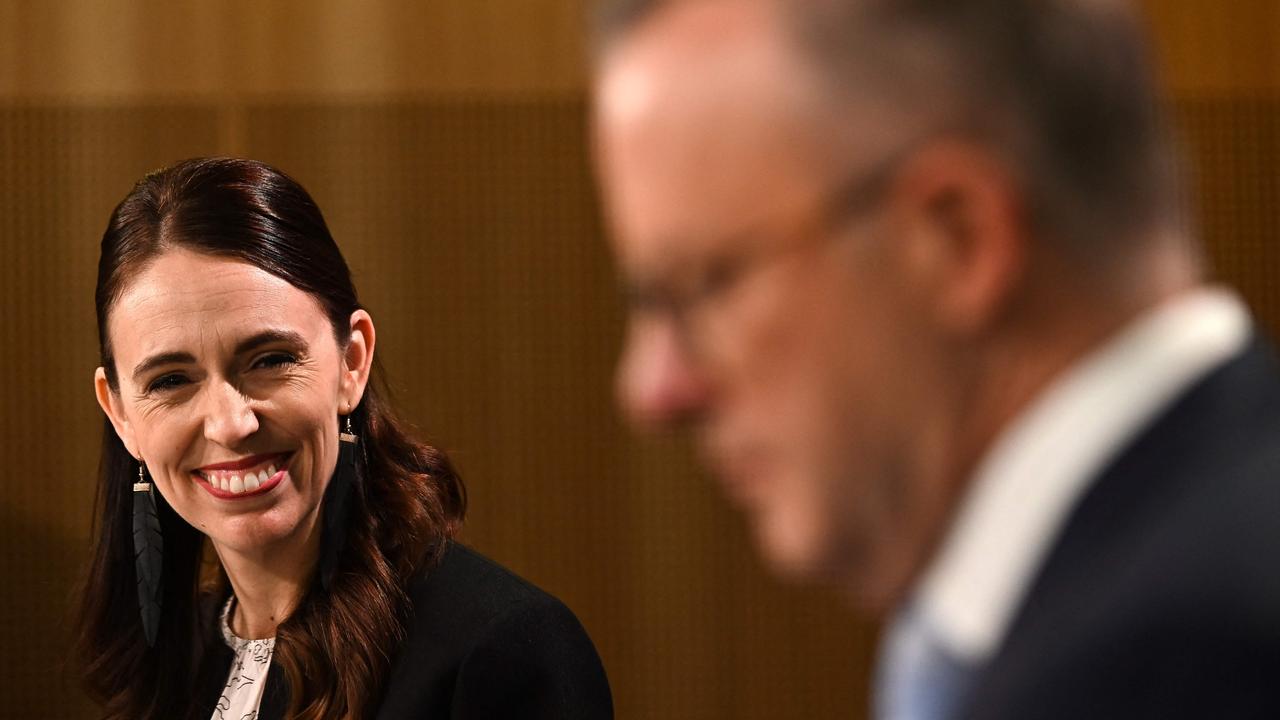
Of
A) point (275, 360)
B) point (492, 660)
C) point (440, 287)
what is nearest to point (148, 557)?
point (275, 360)

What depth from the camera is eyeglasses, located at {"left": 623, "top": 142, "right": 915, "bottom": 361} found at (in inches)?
25.5

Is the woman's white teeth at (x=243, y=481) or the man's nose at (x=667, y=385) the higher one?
the man's nose at (x=667, y=385)

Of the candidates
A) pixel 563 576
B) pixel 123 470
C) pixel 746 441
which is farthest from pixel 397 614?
pixel 563 576

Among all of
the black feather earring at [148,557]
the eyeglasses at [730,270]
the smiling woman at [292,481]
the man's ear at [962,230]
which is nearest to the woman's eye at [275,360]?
the smiling woman at [292,481]

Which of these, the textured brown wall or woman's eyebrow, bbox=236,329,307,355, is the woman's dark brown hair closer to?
woman's eyebrow, bbox=236,329,307,355

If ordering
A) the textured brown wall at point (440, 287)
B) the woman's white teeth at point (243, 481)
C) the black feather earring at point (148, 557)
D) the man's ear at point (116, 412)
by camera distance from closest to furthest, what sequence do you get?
1. the woman's white teeth at point (243, 481)
2. the man's ear at point (116, 412)
3. the black feather earring at point (148, 557)
4. the textured brown wall at point (440, 287)

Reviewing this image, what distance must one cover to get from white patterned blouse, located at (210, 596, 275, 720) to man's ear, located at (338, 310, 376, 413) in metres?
0.38

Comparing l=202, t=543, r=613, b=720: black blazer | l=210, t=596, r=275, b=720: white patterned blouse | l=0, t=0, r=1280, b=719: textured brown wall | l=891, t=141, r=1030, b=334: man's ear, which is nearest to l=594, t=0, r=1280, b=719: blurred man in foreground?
l=891, t=141, r=1030, b=334: man's ear

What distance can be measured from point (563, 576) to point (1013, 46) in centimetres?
327

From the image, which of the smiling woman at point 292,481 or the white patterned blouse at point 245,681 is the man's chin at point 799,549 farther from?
the white patterned blouse at point 245,681

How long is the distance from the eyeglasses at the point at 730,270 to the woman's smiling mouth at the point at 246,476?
142cm

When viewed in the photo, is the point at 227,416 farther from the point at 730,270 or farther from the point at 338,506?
the point at 730,270

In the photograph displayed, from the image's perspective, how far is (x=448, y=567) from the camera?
2.07m

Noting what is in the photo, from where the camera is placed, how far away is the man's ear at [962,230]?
0.63 metres
